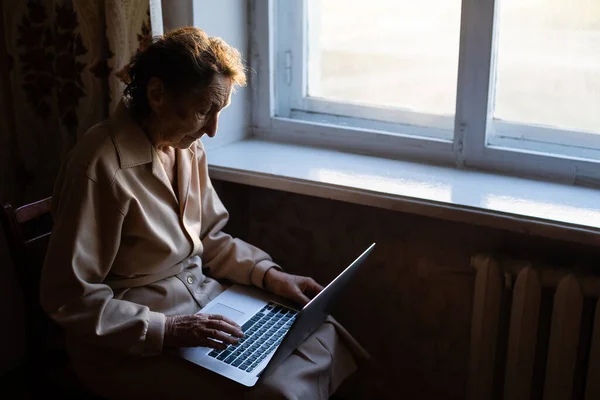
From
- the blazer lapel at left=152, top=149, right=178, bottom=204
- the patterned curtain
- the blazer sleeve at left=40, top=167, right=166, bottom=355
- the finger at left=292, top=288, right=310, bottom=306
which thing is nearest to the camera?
the blazer sleeve at left=40, top=167, right=166, bottom=355

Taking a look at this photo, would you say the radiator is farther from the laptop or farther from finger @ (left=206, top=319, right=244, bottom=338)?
finger @ (left=206, top=319, right=244, bottom=338)

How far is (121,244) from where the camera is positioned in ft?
4.90

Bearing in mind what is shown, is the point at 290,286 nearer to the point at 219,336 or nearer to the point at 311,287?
the point at 311,287

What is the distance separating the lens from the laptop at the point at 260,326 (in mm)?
1403

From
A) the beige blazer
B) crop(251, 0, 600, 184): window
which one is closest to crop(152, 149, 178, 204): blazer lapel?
the beige blazer

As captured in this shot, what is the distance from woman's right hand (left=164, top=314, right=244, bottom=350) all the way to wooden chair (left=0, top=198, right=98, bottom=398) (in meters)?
0.29

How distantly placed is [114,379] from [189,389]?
168mm

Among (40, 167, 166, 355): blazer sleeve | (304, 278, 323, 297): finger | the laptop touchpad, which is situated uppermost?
(40, 167, 166, 355): blazer sleeve

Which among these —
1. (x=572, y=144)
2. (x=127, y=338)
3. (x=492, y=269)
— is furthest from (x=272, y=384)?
(x=572, y=144)

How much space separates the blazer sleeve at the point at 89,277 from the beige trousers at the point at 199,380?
58 mm

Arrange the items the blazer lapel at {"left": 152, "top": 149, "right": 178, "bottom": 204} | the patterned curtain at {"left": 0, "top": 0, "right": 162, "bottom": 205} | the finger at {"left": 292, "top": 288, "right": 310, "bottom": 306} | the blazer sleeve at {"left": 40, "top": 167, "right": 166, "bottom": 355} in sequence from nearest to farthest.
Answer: the blazer sleeve at {"left": 40, "top": 167, "right": 166, "bottom": 355}
the blazer lapel at {"left": 152, "top": 149, "right": 178, "bottom": 204}
the finger at {"left": 292, "top": 288, "right": 310, "bottom": 306}
the patterned curtain at {"left": 0, "top": 0, "right": 162, "bottom": 205}

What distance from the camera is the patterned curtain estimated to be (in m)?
1.78

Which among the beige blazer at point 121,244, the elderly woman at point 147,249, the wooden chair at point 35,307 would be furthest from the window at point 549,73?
the wooden chair at point 35,307

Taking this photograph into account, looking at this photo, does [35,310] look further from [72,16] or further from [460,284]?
[460,284]
